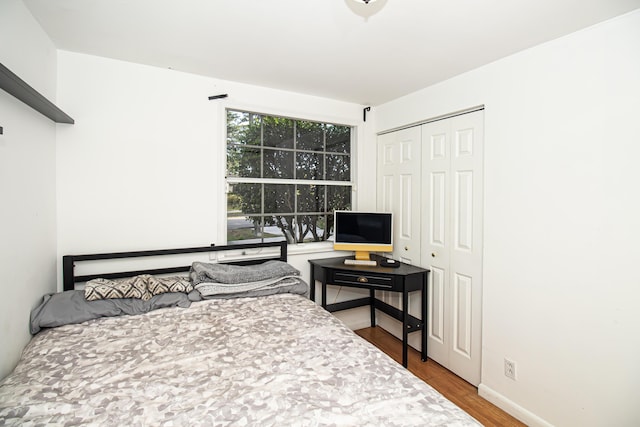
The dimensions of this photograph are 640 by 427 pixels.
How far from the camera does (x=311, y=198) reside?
330 centimetres

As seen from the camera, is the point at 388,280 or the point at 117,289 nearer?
the point at 117,289

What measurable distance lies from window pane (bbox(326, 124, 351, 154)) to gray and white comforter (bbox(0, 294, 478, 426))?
204 centimetres

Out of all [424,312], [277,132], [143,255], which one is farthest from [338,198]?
[143,255]

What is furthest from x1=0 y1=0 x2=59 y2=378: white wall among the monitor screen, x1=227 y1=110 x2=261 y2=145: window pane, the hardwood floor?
the hardwood floor

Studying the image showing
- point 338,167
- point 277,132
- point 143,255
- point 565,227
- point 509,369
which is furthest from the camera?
point 338,167

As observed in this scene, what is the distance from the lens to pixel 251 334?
70.1 inches

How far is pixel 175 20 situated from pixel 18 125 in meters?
1.01

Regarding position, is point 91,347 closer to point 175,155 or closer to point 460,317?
point 175,155

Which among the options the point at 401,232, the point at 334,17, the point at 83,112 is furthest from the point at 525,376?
the point at 83,112

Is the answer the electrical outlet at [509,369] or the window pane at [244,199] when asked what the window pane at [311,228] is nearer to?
the window pane at [244,199]

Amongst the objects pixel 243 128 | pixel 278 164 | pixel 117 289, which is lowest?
pixel 117 289

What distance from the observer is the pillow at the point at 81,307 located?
1809 millimetres

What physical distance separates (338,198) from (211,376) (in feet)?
7.76

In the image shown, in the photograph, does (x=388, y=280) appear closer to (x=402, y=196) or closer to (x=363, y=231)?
(x=363, y=231)
